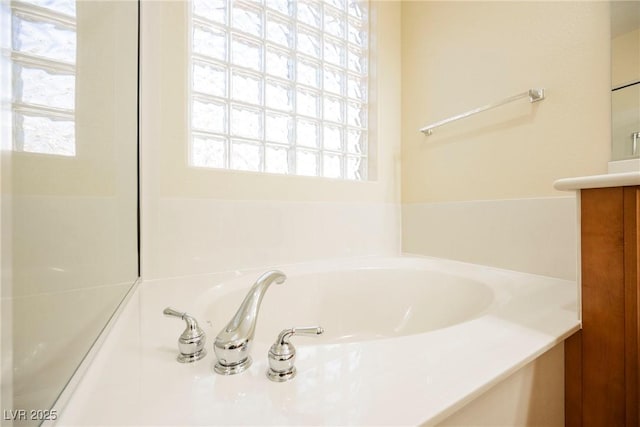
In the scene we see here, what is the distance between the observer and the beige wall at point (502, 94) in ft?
2.84

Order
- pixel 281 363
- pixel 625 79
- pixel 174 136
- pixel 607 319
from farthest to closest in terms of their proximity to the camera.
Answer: pixel 174 136, pixel 625 79, pixel 607 319, pixel 281 363

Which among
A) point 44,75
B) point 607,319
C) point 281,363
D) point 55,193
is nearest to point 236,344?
point 281,363

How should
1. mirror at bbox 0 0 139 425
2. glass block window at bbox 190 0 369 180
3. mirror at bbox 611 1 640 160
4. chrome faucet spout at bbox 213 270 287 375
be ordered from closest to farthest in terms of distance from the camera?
mirror at bbox 0 0 139 425 < chrome faucet spout at bbox 213 270 287 375 < mirror at bbox 611 1 640 160 < glass block window at bbox 190 0 369 180

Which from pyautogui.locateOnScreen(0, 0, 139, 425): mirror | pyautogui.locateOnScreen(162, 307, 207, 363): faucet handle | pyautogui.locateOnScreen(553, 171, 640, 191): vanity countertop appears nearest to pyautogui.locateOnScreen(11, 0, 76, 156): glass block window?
pyautogui.locateOnScreen(0, 0, 139, 425): mirror

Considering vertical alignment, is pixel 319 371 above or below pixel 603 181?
below

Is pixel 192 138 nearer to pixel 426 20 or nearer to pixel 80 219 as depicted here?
pixel 80 219

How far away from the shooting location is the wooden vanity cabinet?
1.65 feet

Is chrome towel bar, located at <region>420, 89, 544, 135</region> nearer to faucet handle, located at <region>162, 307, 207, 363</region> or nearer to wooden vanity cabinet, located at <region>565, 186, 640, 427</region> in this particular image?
wooden vanity cabinet, located at <region>565, 186, 640, 427</region>

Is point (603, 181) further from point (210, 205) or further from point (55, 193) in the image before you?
point (210, 205)

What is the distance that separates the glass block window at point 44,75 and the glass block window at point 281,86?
634 millimetres

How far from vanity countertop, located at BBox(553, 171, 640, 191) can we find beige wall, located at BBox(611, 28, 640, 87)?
50cm

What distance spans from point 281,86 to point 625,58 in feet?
4.17

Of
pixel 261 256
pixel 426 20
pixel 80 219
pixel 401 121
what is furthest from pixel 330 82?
pixel 80 219

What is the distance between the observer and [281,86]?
53.0 inches
